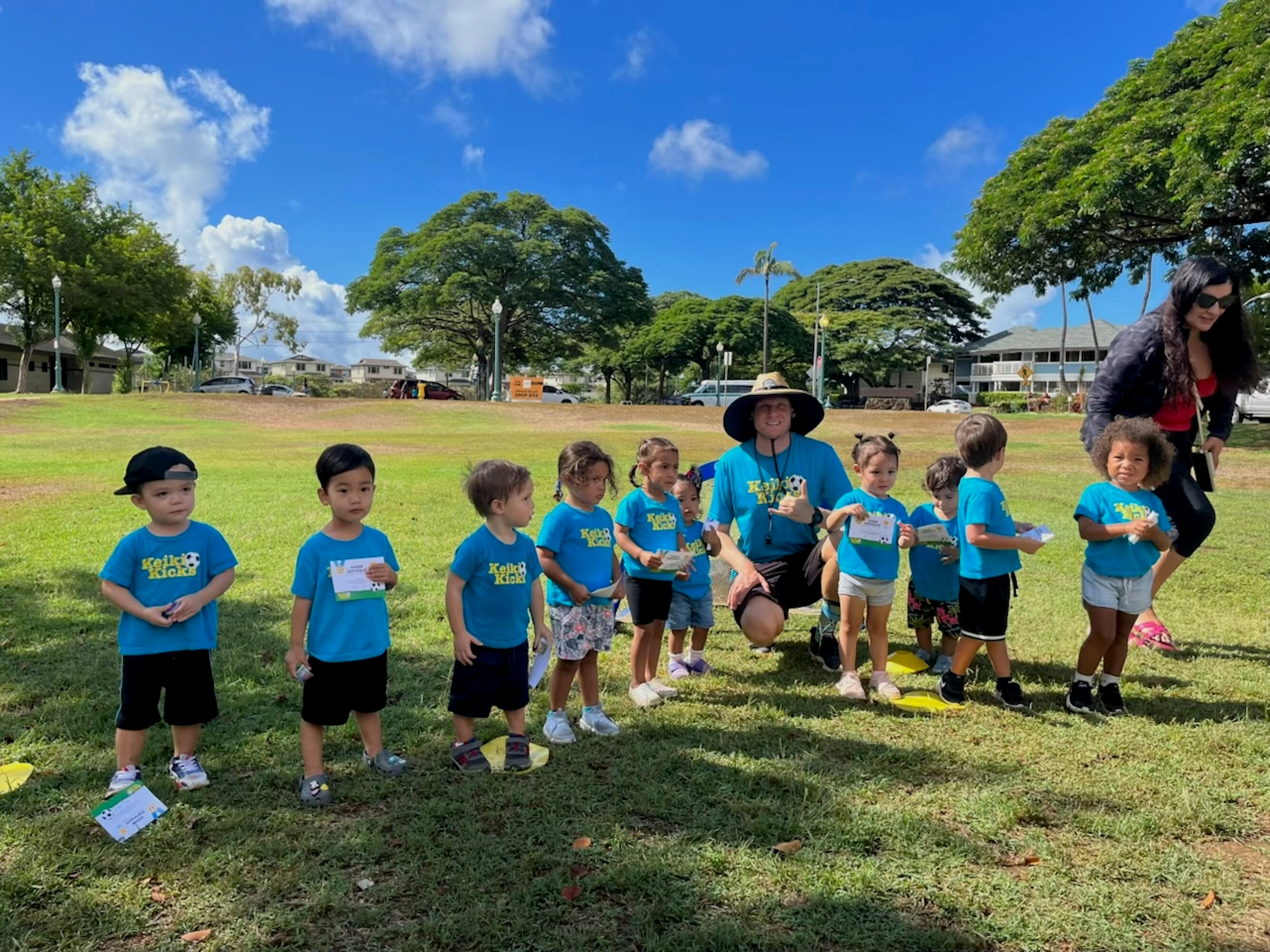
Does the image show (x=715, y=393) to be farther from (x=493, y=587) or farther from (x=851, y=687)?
(x=493, y=587)

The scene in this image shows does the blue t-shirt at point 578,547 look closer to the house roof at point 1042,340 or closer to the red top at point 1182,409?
the red top at point 1182,409

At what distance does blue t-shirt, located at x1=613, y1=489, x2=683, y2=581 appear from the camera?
4.05 metres

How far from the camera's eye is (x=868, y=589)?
4039 millimetres

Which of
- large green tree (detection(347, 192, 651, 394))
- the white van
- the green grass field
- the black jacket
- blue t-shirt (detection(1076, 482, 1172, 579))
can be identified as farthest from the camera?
the white van

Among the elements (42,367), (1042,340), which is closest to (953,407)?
(1042,340)

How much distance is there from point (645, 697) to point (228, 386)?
43673 mm

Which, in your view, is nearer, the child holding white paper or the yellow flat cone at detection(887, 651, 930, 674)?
the child holding white paper

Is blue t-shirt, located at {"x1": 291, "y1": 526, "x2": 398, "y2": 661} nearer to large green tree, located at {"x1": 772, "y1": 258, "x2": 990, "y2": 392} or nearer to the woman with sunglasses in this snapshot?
the woman with sunglasses

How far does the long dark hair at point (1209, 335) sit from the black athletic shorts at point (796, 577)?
2.12 metres

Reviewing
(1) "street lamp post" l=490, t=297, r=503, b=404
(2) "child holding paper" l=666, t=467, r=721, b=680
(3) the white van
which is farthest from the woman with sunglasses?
(3) the white van

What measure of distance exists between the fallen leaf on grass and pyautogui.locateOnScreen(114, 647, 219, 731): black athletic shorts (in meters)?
2.17

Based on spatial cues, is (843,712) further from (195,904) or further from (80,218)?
(80,218)

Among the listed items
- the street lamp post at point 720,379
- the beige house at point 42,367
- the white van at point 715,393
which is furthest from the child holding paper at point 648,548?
the beige house at point 42,367

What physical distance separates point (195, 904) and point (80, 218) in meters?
44.8
